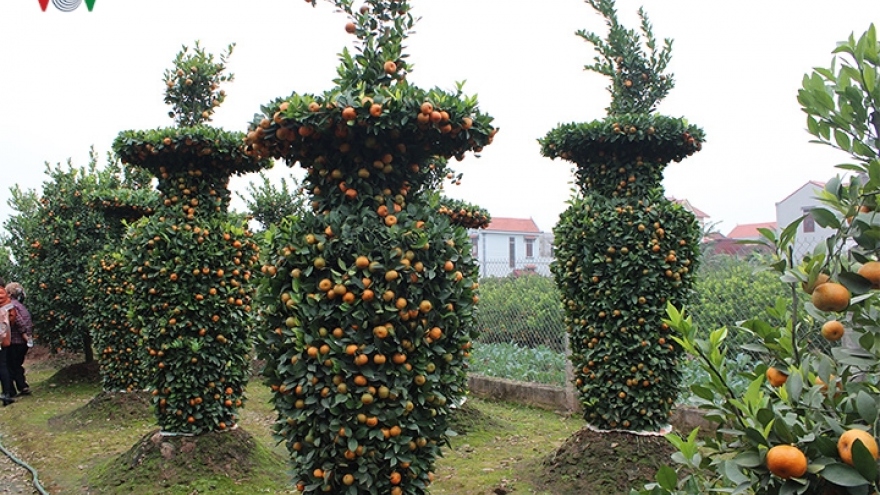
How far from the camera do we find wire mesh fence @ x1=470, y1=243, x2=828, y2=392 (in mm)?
7113

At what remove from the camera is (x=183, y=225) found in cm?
Answer: 535

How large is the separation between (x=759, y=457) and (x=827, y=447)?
0.43 feet

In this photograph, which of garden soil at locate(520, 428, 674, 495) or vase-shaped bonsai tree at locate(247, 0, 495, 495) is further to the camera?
garden soil at locate(520, 428, 674, 495)

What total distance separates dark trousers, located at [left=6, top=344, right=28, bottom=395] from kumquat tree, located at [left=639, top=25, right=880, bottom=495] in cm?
1048

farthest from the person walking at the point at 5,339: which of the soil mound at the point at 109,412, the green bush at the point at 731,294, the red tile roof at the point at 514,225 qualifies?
the red tile roof at the point at 514,225

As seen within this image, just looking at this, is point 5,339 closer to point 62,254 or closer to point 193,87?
point 62,254

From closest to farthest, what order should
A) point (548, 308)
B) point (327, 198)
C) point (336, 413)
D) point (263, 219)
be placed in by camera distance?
point (336, 413)
point (327, 198)
point (548, 308)
point (263, 219)

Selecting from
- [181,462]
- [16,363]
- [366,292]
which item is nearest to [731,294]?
[366,292]

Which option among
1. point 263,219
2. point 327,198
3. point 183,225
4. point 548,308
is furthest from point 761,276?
point 263,219

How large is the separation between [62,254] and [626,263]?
954 centimetres

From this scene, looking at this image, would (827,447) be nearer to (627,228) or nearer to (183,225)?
(627,228)

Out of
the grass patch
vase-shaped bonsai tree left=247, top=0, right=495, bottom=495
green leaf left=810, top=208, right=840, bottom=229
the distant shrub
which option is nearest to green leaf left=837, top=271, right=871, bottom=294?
green leaf left=810, top=208, right=840, bottom=229

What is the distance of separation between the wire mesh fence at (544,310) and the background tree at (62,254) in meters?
6.44

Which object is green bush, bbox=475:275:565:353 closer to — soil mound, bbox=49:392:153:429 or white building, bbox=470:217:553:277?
soil mound, bbox=49:392:153:429
